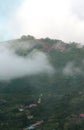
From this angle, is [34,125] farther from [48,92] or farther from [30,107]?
[48,92]

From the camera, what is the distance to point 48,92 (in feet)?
356

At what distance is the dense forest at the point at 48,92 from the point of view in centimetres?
8538

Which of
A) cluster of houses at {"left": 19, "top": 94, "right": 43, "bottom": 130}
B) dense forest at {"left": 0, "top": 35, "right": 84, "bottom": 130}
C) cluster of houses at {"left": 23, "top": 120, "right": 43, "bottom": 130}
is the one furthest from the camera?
dense forest at {"left": 0, "top": 35, "right": 84, "bottom": 130}

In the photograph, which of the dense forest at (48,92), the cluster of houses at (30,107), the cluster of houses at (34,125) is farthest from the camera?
the dense forest at (48,92)

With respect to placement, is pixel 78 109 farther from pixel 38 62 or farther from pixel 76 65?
pixel 38 62

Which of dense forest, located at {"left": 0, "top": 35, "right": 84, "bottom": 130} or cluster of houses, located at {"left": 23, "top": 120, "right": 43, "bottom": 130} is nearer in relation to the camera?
cluster of houses, located at {"left": 23, "top": 120, "right": 43, "bottom": 130}

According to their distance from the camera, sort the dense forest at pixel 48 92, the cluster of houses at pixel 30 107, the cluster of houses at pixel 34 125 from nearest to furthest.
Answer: the cluster of houses at pixel 34 125 < the cluster of houses at pixel 30 107 < the dense forest at pixel 48 92

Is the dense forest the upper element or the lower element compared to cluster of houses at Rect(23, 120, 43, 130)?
upper

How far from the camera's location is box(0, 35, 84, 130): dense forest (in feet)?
280

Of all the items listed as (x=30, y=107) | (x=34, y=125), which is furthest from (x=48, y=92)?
(x=34, y=125)

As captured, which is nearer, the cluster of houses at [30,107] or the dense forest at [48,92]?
the cluster of houses at [30,107]

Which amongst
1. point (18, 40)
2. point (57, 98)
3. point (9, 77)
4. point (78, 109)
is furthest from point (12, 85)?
point (18, 40)

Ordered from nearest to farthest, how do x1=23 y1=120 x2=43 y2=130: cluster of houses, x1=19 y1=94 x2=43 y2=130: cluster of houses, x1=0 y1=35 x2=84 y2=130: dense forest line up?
1. x1=23 y1=120 x2=43 y2=130: cluster of houses
2. x1=19 y1=94 x2=43 y2=130: cluster of houses
3. x1=0 y1=35 x2=84 y2=130: dense forest

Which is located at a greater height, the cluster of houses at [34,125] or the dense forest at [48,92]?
the dense forest at [48,92]
